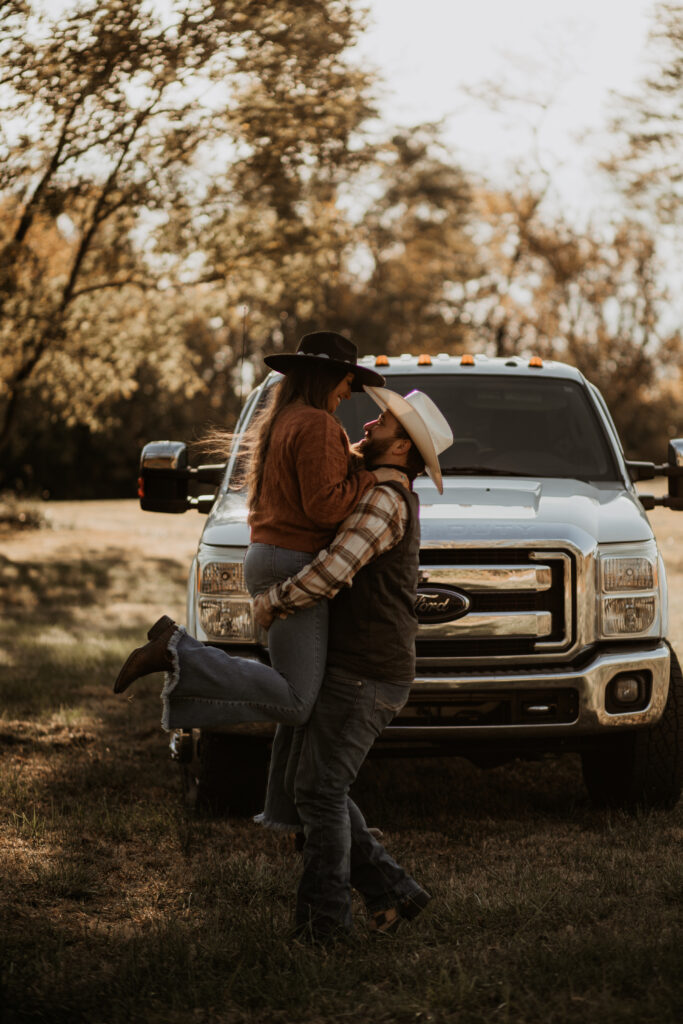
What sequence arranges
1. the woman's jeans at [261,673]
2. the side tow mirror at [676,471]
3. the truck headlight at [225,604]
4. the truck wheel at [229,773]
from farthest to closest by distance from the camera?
the side tow mirror at [676,471], the truck wheel at [229,773], the truck headlight at [225,604], the woman's jeans at [261,673]

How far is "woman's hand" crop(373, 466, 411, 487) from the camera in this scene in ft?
13.5

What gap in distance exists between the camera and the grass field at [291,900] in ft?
11.9

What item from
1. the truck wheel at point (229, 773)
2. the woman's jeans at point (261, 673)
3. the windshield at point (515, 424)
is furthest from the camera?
the windshield at point (515, 424)

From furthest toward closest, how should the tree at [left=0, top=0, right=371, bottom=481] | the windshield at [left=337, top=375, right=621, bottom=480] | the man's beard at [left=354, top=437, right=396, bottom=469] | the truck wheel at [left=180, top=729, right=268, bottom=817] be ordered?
1. the tree at [left=0, top=0, right=371, bottom=481]
2. the windshield at [left=337, top=375, right=621, bottom=480]
3. the truck wheel at [left=180, top=729, right=268, bottom=817]
4. the man's beard at [left=354, top=437, right=396, bottom=469]

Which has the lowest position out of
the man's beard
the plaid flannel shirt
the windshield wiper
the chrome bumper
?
the chrome bumper

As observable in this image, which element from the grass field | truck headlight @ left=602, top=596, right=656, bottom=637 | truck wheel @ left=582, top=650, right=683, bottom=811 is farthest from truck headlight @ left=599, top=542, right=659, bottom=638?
the grass field

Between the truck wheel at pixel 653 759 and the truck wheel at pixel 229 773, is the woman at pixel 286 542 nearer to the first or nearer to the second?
the truck wheel at pixel 229 773

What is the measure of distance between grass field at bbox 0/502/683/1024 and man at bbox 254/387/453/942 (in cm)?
16

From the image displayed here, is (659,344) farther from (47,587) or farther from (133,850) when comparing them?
(133,850)

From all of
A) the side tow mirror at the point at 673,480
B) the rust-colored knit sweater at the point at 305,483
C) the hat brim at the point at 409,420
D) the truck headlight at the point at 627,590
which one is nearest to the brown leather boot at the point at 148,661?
the rust-colored knit sweater at the point at 305,483

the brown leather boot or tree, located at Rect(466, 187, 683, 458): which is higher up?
the brown leather boot

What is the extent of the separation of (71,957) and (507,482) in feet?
9.66

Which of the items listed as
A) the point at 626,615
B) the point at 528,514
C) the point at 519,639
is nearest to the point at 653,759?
the point at 626,615

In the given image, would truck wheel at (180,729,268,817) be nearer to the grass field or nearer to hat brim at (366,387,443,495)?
the grass field
